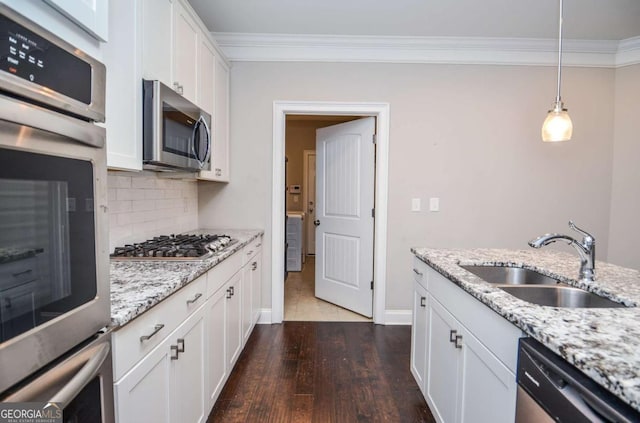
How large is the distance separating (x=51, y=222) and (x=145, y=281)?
26.0 inches

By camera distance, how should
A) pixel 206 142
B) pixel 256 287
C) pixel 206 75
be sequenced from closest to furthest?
pixel 206 142
pixel 206 75
pixel 256 287

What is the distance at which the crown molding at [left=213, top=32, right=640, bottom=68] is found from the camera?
9.76 ft

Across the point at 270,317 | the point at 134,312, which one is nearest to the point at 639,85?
the point at 270,317

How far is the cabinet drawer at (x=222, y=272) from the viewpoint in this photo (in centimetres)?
170

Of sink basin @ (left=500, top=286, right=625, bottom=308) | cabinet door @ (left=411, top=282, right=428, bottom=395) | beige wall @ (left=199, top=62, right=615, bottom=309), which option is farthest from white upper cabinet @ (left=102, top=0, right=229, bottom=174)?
sink basin @ (left=500, top=286, right=625, bottom=308)

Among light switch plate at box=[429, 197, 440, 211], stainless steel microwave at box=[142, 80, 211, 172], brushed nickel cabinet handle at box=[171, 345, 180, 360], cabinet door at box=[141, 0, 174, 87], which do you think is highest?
cabinet door at box=[141, 0, 174, 87]

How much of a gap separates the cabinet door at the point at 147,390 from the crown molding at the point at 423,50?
265cm

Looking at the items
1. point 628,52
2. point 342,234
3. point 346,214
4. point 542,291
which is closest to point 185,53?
point 346,214

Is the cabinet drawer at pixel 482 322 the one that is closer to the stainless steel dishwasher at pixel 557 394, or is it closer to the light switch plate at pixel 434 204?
the stainless steel dishwasher at pixel 557 394

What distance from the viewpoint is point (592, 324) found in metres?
0.90

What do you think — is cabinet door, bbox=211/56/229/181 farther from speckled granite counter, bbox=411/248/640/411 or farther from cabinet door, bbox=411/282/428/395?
speckled granite counter, bbox=411/248/640/411

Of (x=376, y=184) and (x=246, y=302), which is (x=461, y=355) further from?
(x=376, y=184)

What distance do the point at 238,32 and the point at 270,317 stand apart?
102 inches

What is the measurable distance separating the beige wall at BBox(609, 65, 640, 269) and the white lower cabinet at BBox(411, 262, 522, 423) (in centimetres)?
245
